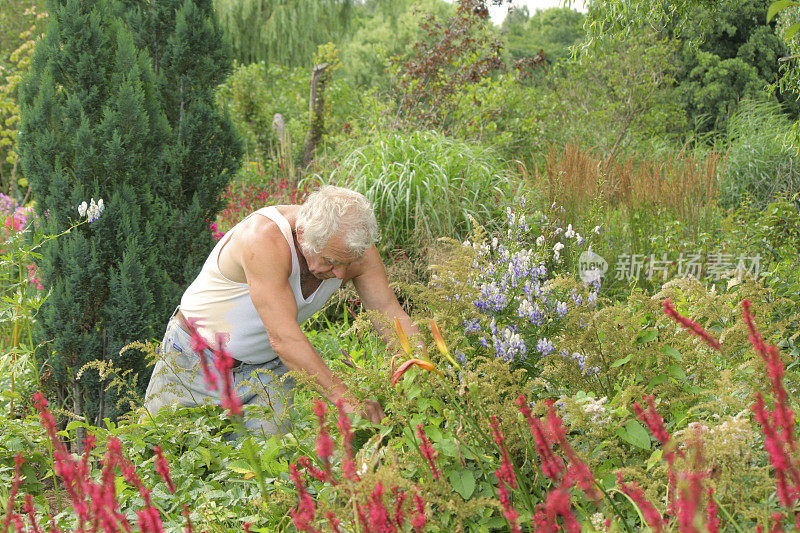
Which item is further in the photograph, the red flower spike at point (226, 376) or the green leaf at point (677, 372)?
the green leaf at point (677, 372)

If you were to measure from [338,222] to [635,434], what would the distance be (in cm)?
138

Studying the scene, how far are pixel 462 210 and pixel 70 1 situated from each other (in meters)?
3.07

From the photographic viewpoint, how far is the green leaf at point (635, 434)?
1491 millimetres

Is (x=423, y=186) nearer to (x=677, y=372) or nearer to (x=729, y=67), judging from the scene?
(x=677, y=372)

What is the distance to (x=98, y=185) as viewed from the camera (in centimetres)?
359

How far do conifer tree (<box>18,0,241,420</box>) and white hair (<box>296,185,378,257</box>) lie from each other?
1.47 meters

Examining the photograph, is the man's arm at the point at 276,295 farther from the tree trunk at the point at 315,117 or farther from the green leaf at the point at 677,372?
the tree trunk at the point at 315,117

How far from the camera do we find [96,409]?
12.0ft

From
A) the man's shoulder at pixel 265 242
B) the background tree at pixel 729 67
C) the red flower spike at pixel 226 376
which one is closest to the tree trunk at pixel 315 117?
the man's shoulder at pixel 265 242

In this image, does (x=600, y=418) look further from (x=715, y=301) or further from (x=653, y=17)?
(x=653, y=17)

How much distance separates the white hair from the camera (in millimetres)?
2525

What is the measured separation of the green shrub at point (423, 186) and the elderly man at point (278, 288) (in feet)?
7.16

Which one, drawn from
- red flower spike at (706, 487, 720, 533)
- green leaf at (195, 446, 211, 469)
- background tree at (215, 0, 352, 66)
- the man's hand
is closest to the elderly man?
the man's hand

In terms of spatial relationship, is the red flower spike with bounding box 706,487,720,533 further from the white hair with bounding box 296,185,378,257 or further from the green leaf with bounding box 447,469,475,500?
the white hair with bounding box 296,185,378,257
